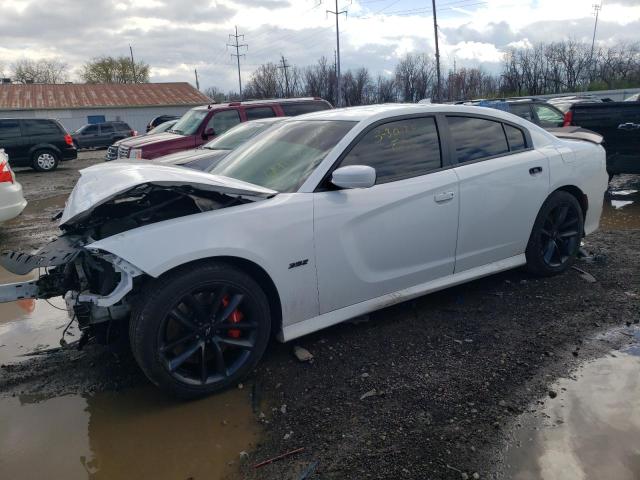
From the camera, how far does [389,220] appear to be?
3418 millimetres

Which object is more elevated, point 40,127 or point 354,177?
point 40,127

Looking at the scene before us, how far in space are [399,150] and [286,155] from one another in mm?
842

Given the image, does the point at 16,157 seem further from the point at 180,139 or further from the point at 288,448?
the point at 288,448

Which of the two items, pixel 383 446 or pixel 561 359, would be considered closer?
pixel 383 446

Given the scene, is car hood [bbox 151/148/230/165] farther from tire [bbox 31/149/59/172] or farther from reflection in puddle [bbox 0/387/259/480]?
tire [bbox 31/149/59/172]

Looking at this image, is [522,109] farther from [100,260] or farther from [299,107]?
[100,260]

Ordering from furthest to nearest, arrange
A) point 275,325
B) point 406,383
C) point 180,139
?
point 180,139 → point 275,325 → point 406,383

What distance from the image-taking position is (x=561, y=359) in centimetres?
329

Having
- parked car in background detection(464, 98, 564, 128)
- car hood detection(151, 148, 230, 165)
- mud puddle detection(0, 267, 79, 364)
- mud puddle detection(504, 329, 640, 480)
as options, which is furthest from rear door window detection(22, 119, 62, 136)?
mud puddle detection(504, 329, 640, 480)

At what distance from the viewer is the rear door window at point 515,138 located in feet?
14.0

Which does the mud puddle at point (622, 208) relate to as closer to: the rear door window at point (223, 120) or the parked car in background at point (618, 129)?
the parked car in background at point (618, 129)

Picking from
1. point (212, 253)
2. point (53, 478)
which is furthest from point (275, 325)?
point (53, 478)

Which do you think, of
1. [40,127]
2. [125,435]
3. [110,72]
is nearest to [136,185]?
[125,435]

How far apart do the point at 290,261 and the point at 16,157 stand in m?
16.8
